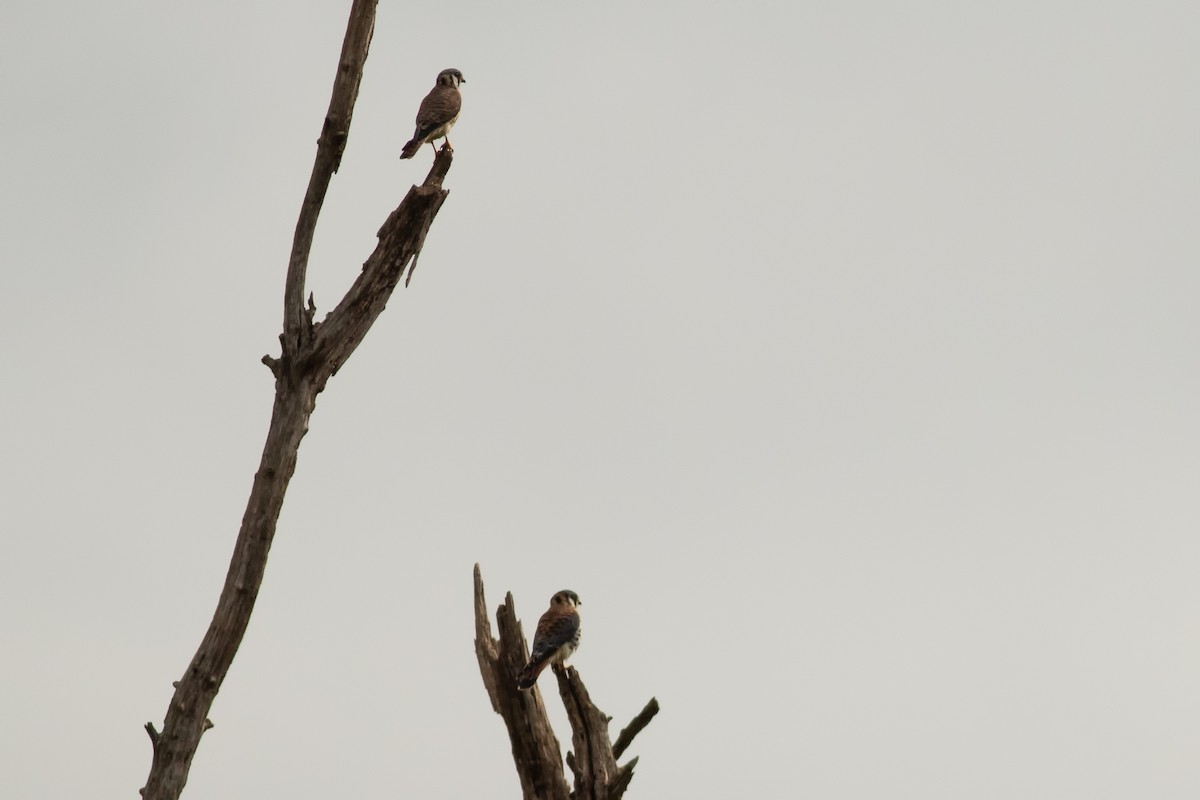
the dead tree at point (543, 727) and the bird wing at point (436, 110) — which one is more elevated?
the bird wing at point (436, 110)

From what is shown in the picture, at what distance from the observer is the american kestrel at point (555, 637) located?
1026cm

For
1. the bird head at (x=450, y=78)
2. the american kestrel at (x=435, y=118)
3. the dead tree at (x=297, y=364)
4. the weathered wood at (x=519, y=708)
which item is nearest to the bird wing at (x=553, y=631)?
the weathered wood at (x=519, y=708)

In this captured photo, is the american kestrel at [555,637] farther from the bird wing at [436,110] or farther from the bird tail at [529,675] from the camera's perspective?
the bird wing at [436,110]

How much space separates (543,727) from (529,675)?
17.1 inches

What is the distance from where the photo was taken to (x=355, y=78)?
9836mm

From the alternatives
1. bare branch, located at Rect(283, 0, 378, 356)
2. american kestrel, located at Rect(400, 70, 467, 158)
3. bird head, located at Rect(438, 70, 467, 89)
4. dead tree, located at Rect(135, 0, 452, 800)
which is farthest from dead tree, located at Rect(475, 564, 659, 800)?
bird head, located at Rect(438, 70, 467, 89)

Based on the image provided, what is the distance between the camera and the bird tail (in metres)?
10.2

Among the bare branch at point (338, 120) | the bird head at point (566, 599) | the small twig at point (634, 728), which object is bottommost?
the small twig at point (634, 728)

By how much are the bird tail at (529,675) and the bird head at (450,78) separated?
7085 millimetres

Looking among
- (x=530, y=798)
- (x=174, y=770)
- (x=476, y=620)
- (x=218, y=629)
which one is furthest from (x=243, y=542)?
(x=530, y=798)

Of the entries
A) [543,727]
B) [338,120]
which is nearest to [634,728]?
[543,727]

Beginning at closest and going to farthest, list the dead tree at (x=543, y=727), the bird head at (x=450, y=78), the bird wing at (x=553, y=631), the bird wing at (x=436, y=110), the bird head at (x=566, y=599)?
the dead tree at (x=543, y=727)
the bird wing at (x=553, y=631)
the bird head at (x=566, y=599)
the bird wing at (x=436, y=110)
the bird head at (x=450, y=78)

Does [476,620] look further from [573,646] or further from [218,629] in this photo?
[218,629]

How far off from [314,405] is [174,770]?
8.67 feet
